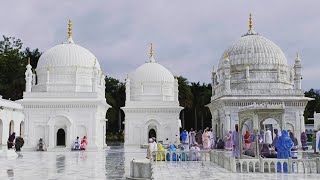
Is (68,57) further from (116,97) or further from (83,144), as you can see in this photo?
(116,97)

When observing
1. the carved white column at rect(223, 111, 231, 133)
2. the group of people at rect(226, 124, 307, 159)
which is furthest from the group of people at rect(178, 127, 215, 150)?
the group of people at rect(226, 124, 307, 159)

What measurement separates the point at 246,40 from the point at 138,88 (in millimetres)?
11527

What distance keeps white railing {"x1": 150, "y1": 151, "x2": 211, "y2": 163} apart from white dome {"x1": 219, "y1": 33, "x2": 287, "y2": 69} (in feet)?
50.9

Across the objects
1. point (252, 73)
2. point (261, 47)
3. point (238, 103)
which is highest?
point (261, 47)

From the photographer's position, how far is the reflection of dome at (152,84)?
40.9 metres

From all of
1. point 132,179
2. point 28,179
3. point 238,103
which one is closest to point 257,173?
point 132,179

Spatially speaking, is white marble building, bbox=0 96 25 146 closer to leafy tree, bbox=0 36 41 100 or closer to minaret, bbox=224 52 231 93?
leafy tree, bbox=0 36 41 100

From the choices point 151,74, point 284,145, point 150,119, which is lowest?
point 284,145

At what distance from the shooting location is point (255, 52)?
3394 centimetres

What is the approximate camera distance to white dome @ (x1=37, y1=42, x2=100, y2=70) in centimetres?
3522

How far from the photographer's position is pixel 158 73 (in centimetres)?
4203

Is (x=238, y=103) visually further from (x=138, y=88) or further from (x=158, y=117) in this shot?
(x=138, y=88)

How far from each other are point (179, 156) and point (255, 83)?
14409 mm

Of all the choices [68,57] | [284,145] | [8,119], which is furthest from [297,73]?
[8,119]
